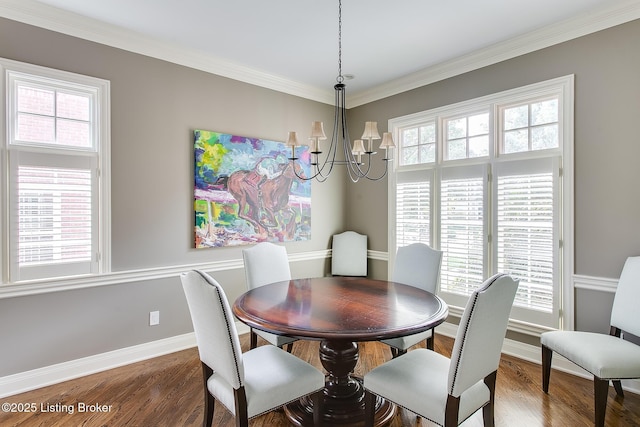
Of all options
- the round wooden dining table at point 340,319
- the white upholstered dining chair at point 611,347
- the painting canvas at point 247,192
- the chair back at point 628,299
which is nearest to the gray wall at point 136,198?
the painting canvas at point 247,192

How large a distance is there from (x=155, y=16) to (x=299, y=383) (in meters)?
2.81

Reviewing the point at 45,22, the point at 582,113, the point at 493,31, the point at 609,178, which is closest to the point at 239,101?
the point at 45,22

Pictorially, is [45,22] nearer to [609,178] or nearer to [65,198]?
[65,198]

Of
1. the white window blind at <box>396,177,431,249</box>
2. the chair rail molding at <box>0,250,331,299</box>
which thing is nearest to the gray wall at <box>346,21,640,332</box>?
the white window blind at <box>396,177,431,249</box>

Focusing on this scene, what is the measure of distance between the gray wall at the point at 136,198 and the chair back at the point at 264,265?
747mm

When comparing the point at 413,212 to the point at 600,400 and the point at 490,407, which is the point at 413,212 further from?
the point at 490,407

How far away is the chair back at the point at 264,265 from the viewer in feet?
9.24

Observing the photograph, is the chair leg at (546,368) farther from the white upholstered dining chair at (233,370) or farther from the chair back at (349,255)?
the chair back at (349,255)

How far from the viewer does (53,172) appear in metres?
2.61

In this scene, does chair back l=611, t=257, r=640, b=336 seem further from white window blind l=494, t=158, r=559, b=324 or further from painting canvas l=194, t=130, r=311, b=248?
painting canvas l=194, t=130, r=311, b=248

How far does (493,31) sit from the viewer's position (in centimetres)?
286

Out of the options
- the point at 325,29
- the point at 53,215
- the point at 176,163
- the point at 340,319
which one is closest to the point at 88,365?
the point at 53,215

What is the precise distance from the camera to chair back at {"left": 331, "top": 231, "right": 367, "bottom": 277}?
4309 millimetres

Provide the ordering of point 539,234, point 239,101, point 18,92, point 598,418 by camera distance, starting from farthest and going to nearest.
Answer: point 239,101
point 539,234
point 18,92
point 598,418
